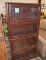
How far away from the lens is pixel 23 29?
151 cm

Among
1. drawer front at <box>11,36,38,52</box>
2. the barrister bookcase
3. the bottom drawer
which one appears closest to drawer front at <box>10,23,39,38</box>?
the barrister bookcase

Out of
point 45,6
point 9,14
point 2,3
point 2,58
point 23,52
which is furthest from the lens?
point 45,6

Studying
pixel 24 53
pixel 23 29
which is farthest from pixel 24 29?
pixel 24 53

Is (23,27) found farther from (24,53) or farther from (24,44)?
(24,53)

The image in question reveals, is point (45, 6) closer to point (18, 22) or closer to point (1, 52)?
point (18, 22)

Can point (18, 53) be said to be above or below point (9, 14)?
below

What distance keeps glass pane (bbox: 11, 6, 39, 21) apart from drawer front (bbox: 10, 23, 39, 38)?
4.7 inches

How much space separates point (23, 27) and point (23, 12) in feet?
0.85

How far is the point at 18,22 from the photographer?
4.35 feet

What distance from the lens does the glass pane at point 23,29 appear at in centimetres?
144

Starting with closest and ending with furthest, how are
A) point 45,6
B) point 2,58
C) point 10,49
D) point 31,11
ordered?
1. point 2,58
2. point 31,11
3. point 10,49
4. point 45,6

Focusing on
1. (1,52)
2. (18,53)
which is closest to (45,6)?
(18,53)

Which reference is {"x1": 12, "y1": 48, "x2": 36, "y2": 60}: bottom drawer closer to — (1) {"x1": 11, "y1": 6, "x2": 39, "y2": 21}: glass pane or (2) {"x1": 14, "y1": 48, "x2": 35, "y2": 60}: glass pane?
(2) {"x1": 14, "y1": 48, "x2": 35, "y2": 60}: glass pane

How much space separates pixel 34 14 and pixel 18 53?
29.5 inches
